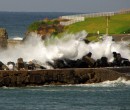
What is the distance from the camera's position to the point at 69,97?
5562 centimetres

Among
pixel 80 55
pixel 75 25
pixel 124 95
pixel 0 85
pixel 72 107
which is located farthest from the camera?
pixel 75 25

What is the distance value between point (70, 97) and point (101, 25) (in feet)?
162

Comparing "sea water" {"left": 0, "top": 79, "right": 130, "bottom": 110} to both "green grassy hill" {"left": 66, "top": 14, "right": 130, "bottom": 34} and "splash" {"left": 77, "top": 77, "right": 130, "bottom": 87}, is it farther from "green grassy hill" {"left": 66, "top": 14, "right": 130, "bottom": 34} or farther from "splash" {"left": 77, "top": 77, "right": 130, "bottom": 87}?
"green grassy hill" {"left": 66, "top": 14, "right": 130, "bottom": 34}

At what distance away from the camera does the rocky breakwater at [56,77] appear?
60906 millimetres

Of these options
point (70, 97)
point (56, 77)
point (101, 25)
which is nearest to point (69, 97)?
point (70, 97)

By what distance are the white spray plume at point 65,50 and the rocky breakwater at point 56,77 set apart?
3.62 metres

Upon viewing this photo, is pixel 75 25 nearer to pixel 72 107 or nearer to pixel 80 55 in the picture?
pixel 80 55

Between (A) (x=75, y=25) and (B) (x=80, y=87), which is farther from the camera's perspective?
(A) (x=75, y=25)

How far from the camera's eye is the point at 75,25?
104 m

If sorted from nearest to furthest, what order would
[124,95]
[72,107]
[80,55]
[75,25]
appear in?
[72,107]
[124,95]
[80,55]
[75,25]

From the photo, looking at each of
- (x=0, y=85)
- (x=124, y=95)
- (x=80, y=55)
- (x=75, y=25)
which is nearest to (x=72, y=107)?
(x=124, y=95)

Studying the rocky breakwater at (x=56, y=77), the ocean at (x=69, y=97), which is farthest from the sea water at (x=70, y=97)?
the rocky breakwater at (x=56, y=77)

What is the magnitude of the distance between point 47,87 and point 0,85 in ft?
9.99

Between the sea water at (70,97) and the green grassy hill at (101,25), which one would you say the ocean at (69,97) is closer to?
the sea water at (70,97)
